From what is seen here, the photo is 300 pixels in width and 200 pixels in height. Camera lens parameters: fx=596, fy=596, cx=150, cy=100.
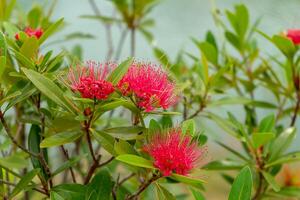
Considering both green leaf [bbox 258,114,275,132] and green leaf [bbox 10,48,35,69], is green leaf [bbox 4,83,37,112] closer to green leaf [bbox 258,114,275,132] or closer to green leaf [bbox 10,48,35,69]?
green leaf [bbox 10,48,35,69]

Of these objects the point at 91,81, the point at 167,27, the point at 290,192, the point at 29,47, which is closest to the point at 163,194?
the point at 91,81

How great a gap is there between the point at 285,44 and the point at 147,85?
17.1 inches

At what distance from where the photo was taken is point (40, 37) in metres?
→ 0.91

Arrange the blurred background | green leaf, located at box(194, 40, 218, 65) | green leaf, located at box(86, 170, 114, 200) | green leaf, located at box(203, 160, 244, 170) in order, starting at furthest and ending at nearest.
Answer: the blurred background → green leaf, located at box(194, 40, 218, 65) → green leaf, located at box(203, 160, 244, 170) → green leaf, located at box(86, 170, 114, 200)

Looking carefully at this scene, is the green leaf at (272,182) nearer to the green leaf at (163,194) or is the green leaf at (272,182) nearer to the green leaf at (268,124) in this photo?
the green leaf at (268,124)

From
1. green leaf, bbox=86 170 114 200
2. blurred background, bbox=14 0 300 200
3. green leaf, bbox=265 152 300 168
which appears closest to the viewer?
green leaf, bbox=86 170 114 200

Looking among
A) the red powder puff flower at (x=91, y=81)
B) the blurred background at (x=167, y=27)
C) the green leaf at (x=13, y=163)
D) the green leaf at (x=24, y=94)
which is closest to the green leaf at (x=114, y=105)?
the red powder puff flower at (x=91, y=81)

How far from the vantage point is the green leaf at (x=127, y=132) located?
801mm

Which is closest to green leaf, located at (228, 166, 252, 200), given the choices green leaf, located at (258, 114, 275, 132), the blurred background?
green leaf, located at (258, 114, 275, 132)

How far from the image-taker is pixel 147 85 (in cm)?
77

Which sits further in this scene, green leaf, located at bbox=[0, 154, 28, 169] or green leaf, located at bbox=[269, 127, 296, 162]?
green leaf, located at bbox=[269, 127, 296, 162]

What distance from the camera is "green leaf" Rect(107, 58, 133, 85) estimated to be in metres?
0.76

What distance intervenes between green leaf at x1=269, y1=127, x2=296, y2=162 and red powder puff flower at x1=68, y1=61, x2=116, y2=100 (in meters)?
0.45

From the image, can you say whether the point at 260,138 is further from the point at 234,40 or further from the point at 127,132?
the point at 234,40
